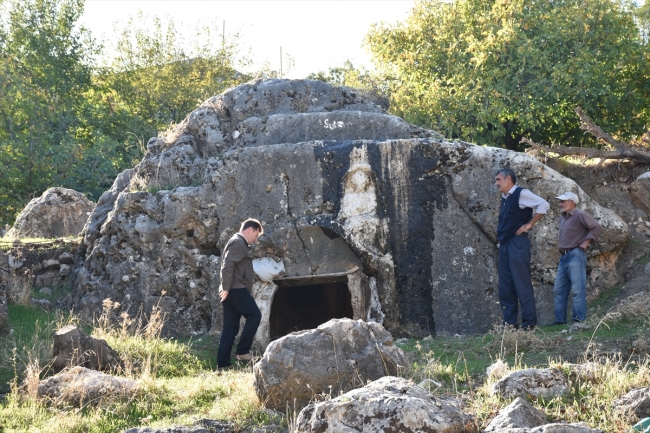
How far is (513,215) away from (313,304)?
4.71 m

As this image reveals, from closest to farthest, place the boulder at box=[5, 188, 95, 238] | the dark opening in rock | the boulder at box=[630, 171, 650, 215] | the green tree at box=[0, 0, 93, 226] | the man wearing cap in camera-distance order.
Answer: the man wearing cap, the boulder at box=[630, 171, 650, 215], the dark opening in rock, the boulder at box=[5, 188, 95, 238], the green tree at box=[0, 0, 93, 226]

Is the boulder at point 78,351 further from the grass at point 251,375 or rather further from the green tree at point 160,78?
the green tree at point 160,78

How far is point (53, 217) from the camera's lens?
15219 mm

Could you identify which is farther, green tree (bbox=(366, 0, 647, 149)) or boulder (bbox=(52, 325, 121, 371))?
green tree (bbox=(366, 0, 647, 149))

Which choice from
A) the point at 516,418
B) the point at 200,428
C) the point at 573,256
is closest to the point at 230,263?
the point at 200,428

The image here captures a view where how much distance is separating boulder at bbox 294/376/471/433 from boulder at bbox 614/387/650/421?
1.14 meters

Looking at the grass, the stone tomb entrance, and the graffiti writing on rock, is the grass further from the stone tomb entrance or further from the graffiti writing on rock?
the graffiti writing on rock

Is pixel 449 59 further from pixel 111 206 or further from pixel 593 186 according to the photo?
pixel 111 206

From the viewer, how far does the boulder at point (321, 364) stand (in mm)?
6520

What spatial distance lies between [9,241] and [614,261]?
30.3 ft

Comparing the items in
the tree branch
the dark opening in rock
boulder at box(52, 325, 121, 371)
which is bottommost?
the dark opening in rock

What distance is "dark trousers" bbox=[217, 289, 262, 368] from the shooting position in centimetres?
888

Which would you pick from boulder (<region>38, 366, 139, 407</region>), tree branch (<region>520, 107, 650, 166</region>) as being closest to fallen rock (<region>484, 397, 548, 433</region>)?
boulder (<region>38, 366, 139, 407</region>)

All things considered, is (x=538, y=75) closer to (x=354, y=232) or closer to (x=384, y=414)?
(x=354, y=232)
